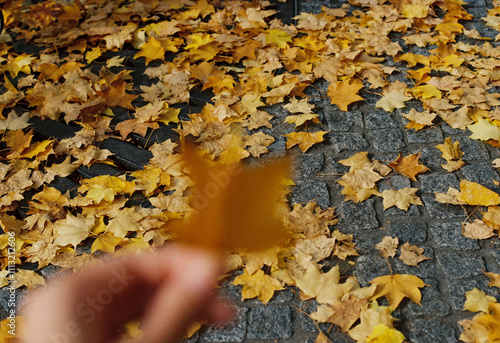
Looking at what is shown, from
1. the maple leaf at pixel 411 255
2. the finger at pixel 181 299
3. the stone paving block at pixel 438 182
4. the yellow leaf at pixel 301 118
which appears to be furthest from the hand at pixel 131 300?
the stone paving block at pixel 438 182

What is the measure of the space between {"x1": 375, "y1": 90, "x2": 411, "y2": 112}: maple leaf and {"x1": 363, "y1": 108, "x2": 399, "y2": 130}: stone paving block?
0.04m

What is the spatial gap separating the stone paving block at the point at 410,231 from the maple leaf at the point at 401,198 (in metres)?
0.11

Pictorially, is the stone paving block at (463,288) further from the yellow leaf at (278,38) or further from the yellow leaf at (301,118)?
the yellow leaf at (278,38)

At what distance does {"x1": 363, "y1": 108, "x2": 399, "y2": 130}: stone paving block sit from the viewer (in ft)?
10.3

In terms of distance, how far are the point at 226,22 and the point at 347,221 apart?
229cm

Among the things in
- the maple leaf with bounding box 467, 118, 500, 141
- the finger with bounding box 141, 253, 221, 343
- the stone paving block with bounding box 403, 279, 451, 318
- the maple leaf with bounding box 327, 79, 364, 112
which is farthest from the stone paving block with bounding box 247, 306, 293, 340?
the maple leaf with bounding box 467, 118, 500, 141

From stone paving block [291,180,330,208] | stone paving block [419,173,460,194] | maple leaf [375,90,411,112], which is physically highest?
maple leaf [375,90,411,112]

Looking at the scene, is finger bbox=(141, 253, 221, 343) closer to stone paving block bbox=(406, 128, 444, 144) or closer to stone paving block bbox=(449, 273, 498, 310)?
stone paving block bbox=(449, 273, 498, 310)

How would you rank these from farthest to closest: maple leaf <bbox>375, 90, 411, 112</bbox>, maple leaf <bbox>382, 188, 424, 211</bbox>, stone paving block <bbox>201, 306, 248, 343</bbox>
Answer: maple leaf <bbox>375, 90, 411, 112</bbox>
maple leaf <bbox>382, 188, 424, 211</bbox>
stone paving block <bbox>201, 306, 248, 343</bbox>

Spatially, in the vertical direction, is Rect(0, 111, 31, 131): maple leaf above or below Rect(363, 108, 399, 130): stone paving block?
above

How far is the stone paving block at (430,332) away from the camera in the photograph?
2.05 metres

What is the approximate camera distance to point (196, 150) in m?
3.00

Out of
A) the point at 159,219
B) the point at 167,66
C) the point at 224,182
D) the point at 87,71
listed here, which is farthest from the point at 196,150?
the point at 87,71

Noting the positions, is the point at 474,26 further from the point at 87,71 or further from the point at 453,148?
the point at 87,71
